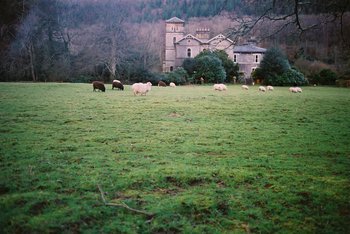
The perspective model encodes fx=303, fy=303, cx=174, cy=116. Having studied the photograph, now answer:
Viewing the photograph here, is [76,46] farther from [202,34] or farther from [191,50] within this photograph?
[202,34]

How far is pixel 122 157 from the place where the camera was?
6.71m

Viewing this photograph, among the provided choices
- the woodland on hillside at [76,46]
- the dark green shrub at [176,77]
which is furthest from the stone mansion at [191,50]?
the dark green shrub at [176,77]

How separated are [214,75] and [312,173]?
46294mm

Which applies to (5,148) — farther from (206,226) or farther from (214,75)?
(214,75)

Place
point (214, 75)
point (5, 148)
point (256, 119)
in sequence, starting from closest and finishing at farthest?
point (5, 148)
point (256, 119)
point (214, 75)

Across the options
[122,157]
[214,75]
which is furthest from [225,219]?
[214,75]

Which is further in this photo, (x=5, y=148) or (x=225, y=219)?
(x=5, y=148)

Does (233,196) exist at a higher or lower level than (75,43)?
lower

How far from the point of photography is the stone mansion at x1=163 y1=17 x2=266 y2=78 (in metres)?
67.5

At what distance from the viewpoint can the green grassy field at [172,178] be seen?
4070 mm

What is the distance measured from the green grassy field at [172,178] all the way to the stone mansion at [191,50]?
56557mm

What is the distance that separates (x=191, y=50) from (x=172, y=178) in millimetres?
66045

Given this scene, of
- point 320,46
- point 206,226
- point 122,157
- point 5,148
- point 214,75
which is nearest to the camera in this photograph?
point 206,226

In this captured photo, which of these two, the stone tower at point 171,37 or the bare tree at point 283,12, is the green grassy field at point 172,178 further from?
the stone tower at point 171,37
